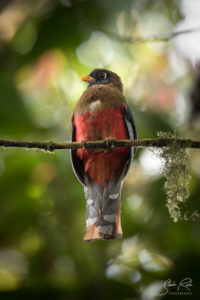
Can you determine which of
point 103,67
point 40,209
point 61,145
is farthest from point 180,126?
point 61,145

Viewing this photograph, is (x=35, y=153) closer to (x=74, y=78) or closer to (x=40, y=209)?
(x=40, y=209)

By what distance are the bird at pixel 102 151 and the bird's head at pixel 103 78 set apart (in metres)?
0.22

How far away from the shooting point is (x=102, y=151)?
9.80ft

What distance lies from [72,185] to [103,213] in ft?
2.89

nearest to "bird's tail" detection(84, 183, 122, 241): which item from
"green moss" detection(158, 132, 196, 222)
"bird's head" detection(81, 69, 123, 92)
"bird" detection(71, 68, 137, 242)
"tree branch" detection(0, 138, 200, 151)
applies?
"bird" detection(71, 68, 137, 242)

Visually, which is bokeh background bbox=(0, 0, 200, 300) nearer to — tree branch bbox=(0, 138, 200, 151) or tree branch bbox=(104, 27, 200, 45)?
tree branch bbox=(104, 27, 200, 45)

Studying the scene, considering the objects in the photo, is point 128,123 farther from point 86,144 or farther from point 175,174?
point 86,144

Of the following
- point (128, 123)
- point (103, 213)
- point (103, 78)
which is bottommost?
point (103, 213)

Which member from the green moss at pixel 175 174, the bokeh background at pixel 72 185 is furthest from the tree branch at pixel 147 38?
the green moss at pixel 175 174

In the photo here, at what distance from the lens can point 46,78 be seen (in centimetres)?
434

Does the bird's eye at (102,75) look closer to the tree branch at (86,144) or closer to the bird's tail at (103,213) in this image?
the bird's tail at (103,213)
